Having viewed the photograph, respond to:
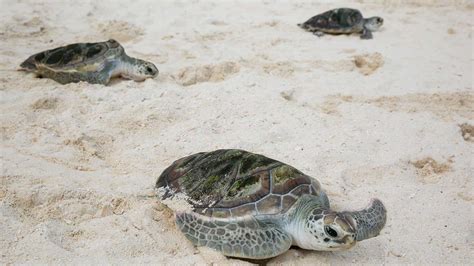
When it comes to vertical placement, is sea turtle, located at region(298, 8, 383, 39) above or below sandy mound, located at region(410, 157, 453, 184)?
below

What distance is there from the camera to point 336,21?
17.9 feet

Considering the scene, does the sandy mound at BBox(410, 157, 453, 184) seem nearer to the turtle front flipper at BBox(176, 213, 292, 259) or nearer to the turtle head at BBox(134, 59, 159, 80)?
the turtle front flipper at BBox(176, 213, 292, 259)

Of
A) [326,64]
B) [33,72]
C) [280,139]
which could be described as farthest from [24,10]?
[280,139]

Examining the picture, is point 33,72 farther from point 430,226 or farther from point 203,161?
point 430,226

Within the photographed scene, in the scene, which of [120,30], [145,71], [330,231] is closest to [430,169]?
[330,231]

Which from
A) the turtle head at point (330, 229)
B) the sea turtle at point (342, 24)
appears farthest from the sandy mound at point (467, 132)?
the sea turtle at point (342, 24)

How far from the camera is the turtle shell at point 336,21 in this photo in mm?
5332

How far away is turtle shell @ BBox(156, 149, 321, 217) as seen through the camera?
78.3 inches

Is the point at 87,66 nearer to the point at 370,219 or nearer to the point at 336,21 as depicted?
the point at 370,219

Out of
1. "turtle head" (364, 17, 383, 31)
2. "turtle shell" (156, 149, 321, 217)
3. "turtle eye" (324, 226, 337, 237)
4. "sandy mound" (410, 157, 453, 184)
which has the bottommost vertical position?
"turtle head" (364, 17, 383, 31)

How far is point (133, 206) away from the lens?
2229mm

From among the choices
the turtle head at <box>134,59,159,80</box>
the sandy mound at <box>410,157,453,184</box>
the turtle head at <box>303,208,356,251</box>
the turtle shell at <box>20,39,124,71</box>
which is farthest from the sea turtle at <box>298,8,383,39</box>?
the turtle head at <box>303,208,356,251</box>

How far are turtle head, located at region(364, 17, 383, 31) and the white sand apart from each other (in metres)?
0.11

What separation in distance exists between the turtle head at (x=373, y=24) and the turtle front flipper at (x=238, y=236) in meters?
3.98
